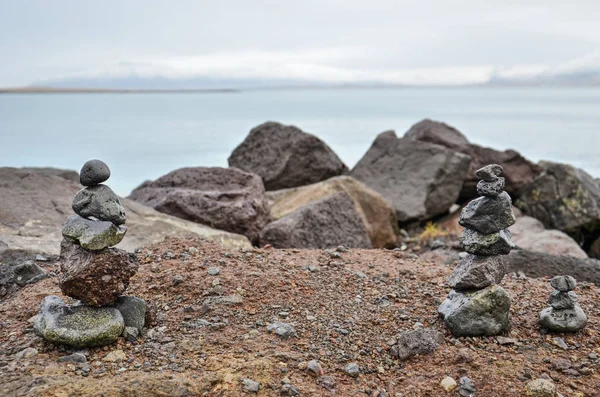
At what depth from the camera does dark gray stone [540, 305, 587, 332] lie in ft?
18.9

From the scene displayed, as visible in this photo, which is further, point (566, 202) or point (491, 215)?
point (566, 202)

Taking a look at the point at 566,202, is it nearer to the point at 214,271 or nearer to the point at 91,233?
the point at 214,271

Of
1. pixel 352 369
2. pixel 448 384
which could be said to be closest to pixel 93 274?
pixel 352 369

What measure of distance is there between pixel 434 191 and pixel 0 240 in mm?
9886

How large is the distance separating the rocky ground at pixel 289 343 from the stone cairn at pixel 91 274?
0.48 ft

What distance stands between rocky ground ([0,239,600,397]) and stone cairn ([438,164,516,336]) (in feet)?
0.53

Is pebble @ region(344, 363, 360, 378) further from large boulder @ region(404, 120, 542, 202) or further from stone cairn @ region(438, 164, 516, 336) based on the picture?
large boulder @ region(404, 120, 542, 202)

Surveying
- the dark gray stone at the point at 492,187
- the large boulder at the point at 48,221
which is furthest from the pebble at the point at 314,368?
the large boulder at the point at 48,221

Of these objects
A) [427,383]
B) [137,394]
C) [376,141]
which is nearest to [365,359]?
[427,383]

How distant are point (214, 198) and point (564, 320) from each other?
267 inches

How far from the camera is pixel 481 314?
18.7ft

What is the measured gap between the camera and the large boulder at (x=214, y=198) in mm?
10945

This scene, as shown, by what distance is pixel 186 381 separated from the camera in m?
4.81

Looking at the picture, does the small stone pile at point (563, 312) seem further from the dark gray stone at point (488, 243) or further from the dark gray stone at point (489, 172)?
the dark gray stone at point (489, 172)
